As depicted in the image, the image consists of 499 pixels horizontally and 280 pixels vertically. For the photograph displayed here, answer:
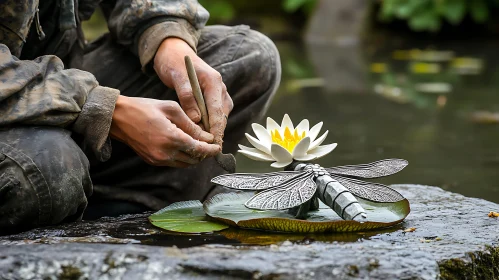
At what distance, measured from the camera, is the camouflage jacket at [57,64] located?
171 centimetres

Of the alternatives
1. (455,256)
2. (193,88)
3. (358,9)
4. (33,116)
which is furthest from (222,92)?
(358,9)

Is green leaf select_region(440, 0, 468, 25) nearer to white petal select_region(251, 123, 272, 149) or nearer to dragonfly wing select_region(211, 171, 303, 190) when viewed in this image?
white petal select_region(251, 123, 272, 149)

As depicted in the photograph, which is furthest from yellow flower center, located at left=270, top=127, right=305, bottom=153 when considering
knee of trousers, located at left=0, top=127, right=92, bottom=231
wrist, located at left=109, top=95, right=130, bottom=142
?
knee of trousers, located at left=0, top=127, right=92, bottom=231

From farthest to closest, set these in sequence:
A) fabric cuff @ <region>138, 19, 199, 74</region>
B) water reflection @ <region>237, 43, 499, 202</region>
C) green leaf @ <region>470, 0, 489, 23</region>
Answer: green leaf @ <region>470, 0, 489, 23</region> < water reflection @ <region>237, 43, 499, 202</region> < fabric cuff @ <region>138, 19, 199, 74</region>

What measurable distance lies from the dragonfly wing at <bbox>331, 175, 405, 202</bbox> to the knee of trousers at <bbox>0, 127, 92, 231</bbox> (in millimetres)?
624

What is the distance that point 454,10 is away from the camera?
8.62 metres

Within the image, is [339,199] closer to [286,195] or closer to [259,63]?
[286,195]

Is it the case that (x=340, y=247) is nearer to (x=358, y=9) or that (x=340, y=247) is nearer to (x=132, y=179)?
(x=132, y=179)

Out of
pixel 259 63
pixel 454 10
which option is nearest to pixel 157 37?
pixel 259 63

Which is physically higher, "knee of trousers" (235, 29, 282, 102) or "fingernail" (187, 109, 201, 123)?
"knee of trousers" (235, 29, 282, 102)

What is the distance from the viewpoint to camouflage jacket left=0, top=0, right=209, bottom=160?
1.71 meters

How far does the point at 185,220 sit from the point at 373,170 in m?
0.47

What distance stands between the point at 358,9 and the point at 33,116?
820 cm

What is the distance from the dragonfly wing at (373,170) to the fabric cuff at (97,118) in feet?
1.79
